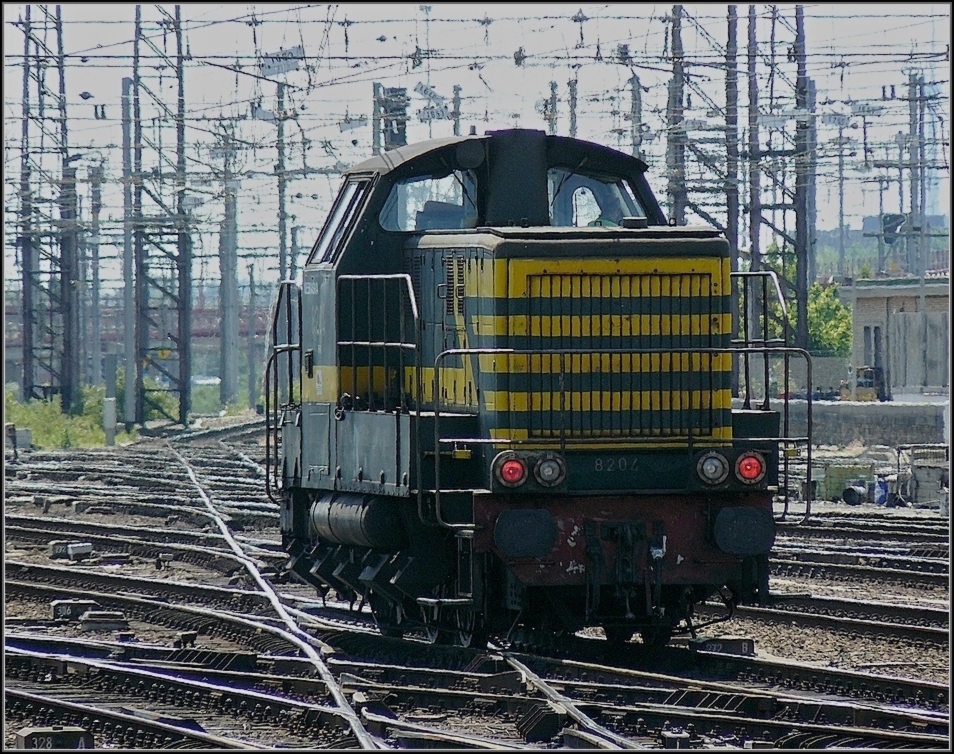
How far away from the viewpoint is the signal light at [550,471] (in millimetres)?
9523

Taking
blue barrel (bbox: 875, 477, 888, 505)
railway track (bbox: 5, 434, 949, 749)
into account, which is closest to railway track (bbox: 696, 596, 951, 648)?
railway track (bbox: 5, 434, 949, 749)

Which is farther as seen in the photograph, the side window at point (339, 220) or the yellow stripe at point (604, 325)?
the side window at point (339, 220)

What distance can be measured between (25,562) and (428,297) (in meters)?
8.10

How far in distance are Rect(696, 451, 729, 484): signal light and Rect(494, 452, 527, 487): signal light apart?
1.03 metres

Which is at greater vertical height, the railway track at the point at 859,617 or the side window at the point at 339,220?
the side window at the point at 339,220

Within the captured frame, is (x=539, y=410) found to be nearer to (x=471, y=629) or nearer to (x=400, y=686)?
(x=471, y=629)

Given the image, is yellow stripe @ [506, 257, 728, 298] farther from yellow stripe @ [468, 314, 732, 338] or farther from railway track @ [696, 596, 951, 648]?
railway track @ [696, 596, 951, 648]

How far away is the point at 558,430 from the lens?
9898mm

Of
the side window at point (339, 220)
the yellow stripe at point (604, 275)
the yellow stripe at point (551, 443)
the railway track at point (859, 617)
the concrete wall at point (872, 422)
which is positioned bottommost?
the railway track at point (859, 617)

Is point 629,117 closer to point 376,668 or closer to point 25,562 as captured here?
point 25,562

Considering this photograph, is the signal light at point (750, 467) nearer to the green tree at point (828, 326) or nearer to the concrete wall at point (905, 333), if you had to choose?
the concrete wall at point (905, 333)

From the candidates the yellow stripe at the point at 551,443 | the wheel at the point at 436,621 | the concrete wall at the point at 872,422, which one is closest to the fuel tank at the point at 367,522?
the wheel at the point at 436,621

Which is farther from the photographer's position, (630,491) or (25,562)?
(25,562)

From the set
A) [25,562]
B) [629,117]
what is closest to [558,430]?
[25,562]
